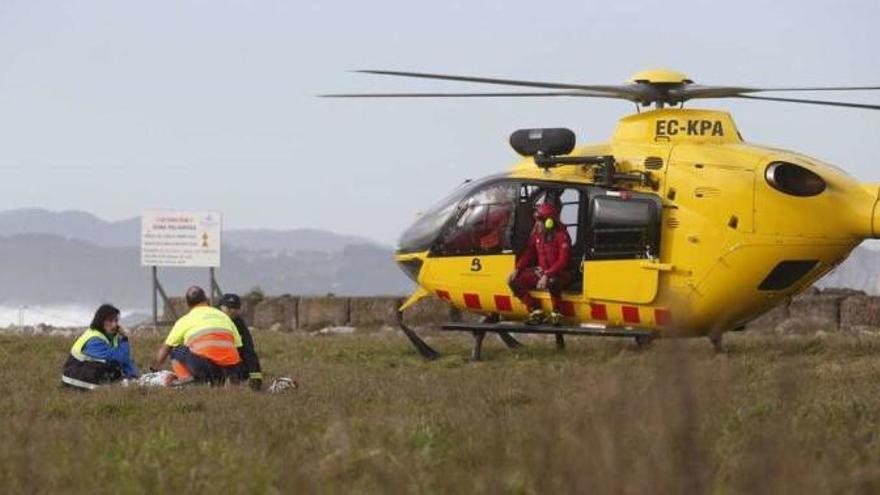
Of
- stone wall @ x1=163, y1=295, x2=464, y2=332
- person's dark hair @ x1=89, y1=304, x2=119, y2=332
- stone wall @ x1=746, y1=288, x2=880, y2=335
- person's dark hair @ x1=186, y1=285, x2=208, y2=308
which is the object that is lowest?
stone wall @ x1=163, y1=295, x2=464, y2=332

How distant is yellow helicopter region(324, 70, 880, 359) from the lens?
18.0 meters

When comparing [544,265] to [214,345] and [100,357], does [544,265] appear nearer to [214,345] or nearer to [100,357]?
[214,345]

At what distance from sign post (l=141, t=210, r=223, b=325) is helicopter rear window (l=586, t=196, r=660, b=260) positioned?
18.5 m

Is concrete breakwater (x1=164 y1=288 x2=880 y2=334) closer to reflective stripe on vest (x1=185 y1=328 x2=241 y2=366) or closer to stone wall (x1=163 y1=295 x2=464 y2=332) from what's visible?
stone wall (x1=163 y1=295 x2=464 y2=332)

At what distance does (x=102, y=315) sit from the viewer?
15.6 metres

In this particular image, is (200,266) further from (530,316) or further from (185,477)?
(185,477)

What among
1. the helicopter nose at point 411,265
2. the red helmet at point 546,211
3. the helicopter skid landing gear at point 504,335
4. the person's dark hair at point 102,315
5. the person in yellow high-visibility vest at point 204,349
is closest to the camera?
the person in yellow high-visibility vest at point 204,349

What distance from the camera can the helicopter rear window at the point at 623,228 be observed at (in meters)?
18.3

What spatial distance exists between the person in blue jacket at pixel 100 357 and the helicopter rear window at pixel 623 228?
5751 mm

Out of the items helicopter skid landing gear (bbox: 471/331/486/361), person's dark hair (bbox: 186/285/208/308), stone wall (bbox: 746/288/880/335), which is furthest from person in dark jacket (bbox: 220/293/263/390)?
stone wall (bbox: 746/288/880/335)

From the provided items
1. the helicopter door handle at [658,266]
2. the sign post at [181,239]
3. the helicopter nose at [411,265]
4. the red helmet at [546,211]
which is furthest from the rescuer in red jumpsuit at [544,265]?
the sign post at [181,239]

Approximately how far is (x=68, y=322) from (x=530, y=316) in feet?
57.8

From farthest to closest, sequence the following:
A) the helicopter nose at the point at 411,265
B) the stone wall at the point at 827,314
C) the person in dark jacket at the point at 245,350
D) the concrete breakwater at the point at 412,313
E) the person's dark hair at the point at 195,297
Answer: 1. the concrete breakwater at the point at 412,313
2. the stone wall at the point at 827,314
3. the helicopter nose at the point at 411,265
4. the person's dark hair at the point at 195,297
5. the person in dark jacket at the point at 245,350

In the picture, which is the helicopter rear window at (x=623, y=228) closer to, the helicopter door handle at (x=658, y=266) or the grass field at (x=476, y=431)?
the helicopter door handle at (x=658, y=266)
